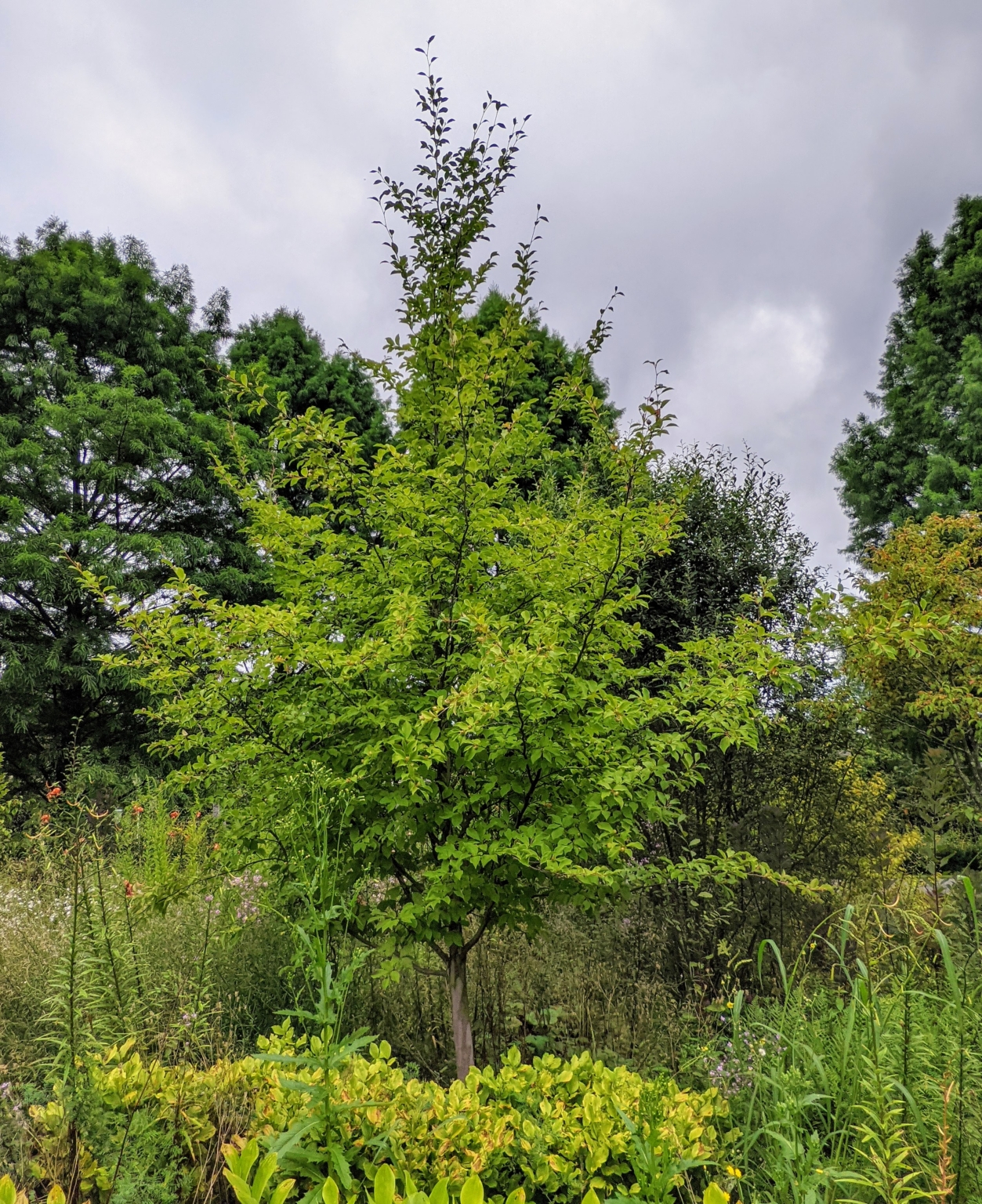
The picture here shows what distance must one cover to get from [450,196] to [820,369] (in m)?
12.8

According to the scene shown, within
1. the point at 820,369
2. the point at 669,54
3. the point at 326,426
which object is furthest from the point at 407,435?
the point at 820,369

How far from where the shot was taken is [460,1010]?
279cm

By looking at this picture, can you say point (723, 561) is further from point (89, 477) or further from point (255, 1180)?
point (89, 477)

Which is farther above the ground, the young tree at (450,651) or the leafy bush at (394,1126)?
the young tree at (450,651)

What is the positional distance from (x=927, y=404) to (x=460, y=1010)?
17.0 meters

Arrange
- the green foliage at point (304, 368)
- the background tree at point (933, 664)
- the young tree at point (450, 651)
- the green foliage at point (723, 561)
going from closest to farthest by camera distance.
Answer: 1. the young tree at point (450, 651)
2. the green foliage at point (723, 561)
3. the background tree at point (933, 664)
4. the green foliage at point (304, 368)

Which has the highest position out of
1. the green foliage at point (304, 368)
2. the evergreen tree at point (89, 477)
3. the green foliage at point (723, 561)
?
the green foliage at point (304, 368)

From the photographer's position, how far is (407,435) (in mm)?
3068

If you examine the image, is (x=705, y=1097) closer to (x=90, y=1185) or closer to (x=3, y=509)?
(x=90, y=1185)

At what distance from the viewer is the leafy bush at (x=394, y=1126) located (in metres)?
1.48

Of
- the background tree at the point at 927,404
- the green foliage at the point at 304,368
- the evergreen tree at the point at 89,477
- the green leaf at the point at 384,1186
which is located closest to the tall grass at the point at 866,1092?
the green leaf at the point at 384,1186

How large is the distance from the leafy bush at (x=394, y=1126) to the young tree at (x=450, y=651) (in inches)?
26.0

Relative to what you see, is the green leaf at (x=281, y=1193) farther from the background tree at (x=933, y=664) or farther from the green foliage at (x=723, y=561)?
the background tree at (x=933, y=664)

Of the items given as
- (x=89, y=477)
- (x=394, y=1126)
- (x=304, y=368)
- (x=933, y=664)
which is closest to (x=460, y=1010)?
(x=394, y=1126)
